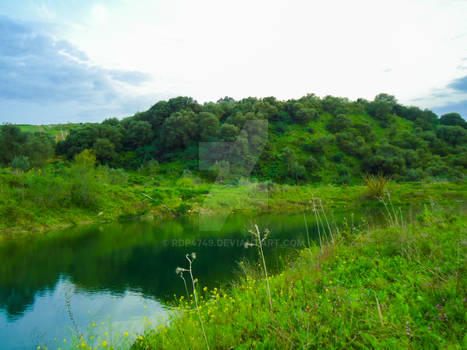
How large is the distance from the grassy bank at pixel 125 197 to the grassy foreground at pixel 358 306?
10.3 metres

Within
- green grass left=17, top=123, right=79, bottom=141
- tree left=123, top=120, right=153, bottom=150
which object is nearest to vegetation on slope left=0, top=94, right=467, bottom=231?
tree left=123, top=120, right=153, bottom=150

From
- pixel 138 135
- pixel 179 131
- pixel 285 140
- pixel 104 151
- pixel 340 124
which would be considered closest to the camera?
pixel 104 151

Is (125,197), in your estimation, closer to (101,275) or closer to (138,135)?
(101,275)

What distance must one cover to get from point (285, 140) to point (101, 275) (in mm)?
44358

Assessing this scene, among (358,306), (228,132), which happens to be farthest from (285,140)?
(358,306)

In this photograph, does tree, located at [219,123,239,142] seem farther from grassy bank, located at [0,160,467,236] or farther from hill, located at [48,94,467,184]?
grassy bank, located at [0,160,467,236]

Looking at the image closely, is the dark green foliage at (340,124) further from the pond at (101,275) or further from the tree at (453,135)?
the pond at (101,275)

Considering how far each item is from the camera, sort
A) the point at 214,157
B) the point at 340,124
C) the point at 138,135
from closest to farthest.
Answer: the point at 214,157 < the point at 340,124 < the point at 138,135

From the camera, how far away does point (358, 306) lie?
10.9 feet

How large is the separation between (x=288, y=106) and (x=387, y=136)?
18765 millimetres

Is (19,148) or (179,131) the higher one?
(179,131)

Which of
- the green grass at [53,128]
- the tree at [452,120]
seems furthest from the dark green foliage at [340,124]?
the green grass at [53,128]

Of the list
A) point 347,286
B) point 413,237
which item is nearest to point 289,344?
point 347,286

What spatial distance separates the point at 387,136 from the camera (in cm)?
5281
